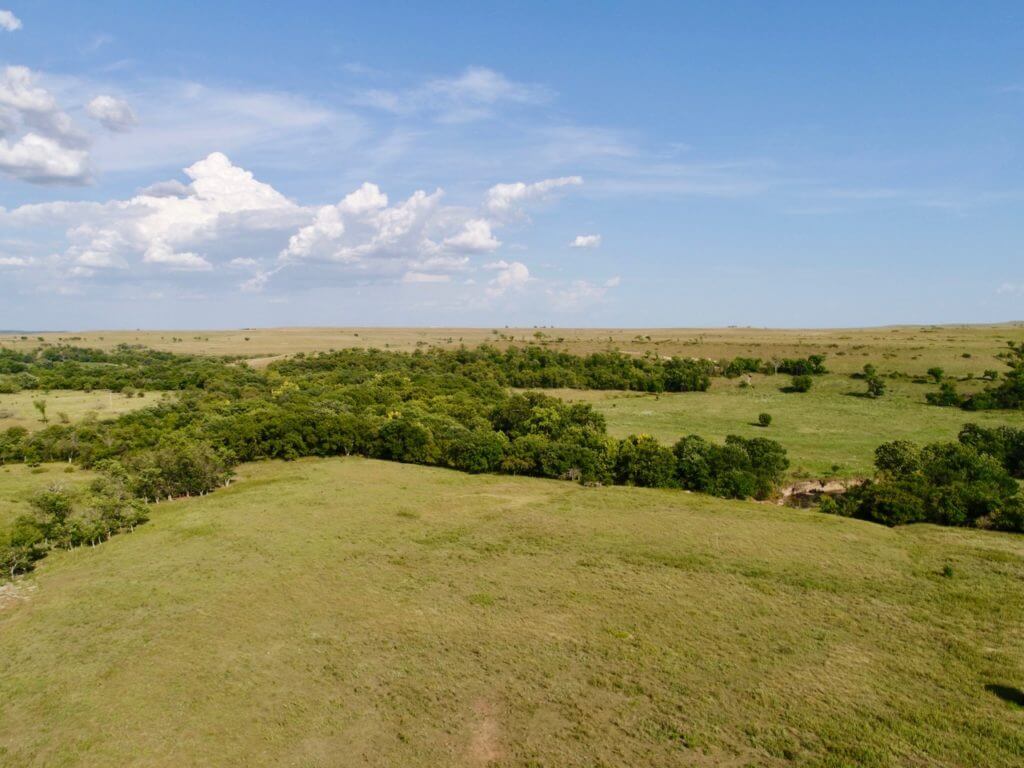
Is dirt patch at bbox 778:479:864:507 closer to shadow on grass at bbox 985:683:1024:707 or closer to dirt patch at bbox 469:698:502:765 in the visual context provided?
shadow on grass at bbox 985:683:1024:707

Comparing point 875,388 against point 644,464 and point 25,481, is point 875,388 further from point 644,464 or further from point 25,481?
point 25,481

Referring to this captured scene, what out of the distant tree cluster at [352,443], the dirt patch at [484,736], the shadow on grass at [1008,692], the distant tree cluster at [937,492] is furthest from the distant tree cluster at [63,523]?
the distant tree cluster at [937,492]

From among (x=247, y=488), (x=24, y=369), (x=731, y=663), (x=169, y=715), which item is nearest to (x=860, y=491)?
(x=731, y=663)

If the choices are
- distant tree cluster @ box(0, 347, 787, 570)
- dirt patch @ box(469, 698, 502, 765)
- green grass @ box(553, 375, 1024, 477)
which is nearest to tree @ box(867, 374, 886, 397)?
green grass @ box(553, 375, 1024, 477)

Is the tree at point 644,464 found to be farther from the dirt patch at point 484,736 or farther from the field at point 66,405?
the field at point 66,405

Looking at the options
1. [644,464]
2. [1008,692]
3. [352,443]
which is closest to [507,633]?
[1008,692]

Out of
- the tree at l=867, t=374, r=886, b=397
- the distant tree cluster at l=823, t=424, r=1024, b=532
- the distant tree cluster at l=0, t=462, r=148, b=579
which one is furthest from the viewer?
the tree at l=867, t=374, r=886, b=397
